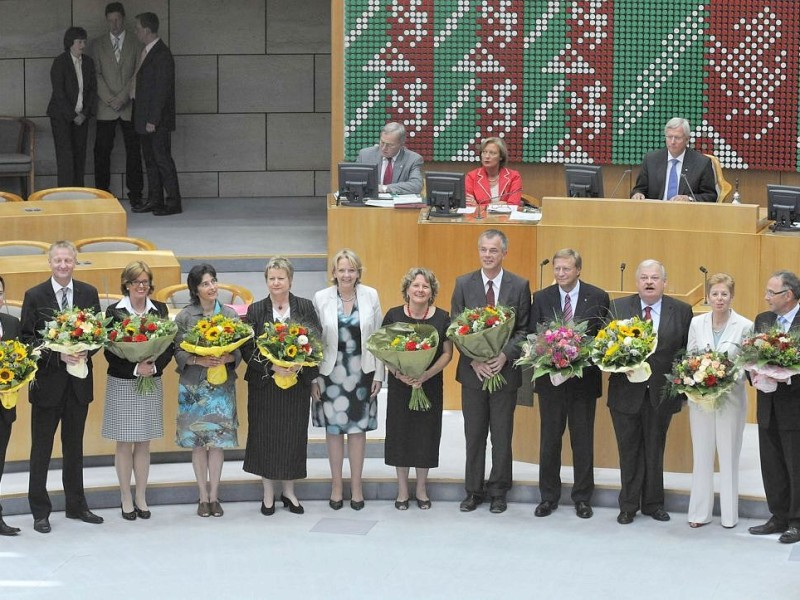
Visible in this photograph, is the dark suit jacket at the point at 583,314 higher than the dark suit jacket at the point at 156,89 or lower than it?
lower

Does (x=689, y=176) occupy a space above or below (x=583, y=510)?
above

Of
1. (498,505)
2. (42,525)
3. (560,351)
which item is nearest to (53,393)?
(42,525)

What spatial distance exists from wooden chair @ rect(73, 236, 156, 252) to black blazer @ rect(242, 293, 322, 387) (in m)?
2.61

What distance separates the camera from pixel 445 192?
9.12 metres

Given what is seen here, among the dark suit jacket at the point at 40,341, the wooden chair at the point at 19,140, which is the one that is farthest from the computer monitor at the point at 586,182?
the wooden chair at the point at 19,140

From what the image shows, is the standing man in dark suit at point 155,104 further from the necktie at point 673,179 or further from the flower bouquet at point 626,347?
the flower bouquet at point 626,347

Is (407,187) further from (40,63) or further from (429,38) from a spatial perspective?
(40,63)

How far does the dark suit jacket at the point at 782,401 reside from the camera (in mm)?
6848

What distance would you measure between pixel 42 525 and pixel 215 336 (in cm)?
125

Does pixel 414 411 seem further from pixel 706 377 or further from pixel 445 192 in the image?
pixel 445 192

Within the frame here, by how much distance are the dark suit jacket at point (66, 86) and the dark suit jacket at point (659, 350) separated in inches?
263

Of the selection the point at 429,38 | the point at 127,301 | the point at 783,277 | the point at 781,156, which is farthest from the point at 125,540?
the point at 781,156

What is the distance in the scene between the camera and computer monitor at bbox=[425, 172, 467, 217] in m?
9.12

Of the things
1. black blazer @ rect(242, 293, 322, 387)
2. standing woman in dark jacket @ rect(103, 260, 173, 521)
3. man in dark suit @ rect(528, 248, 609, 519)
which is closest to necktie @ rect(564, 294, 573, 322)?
man in dark suit @ rect(528, 248, 609, 519)
